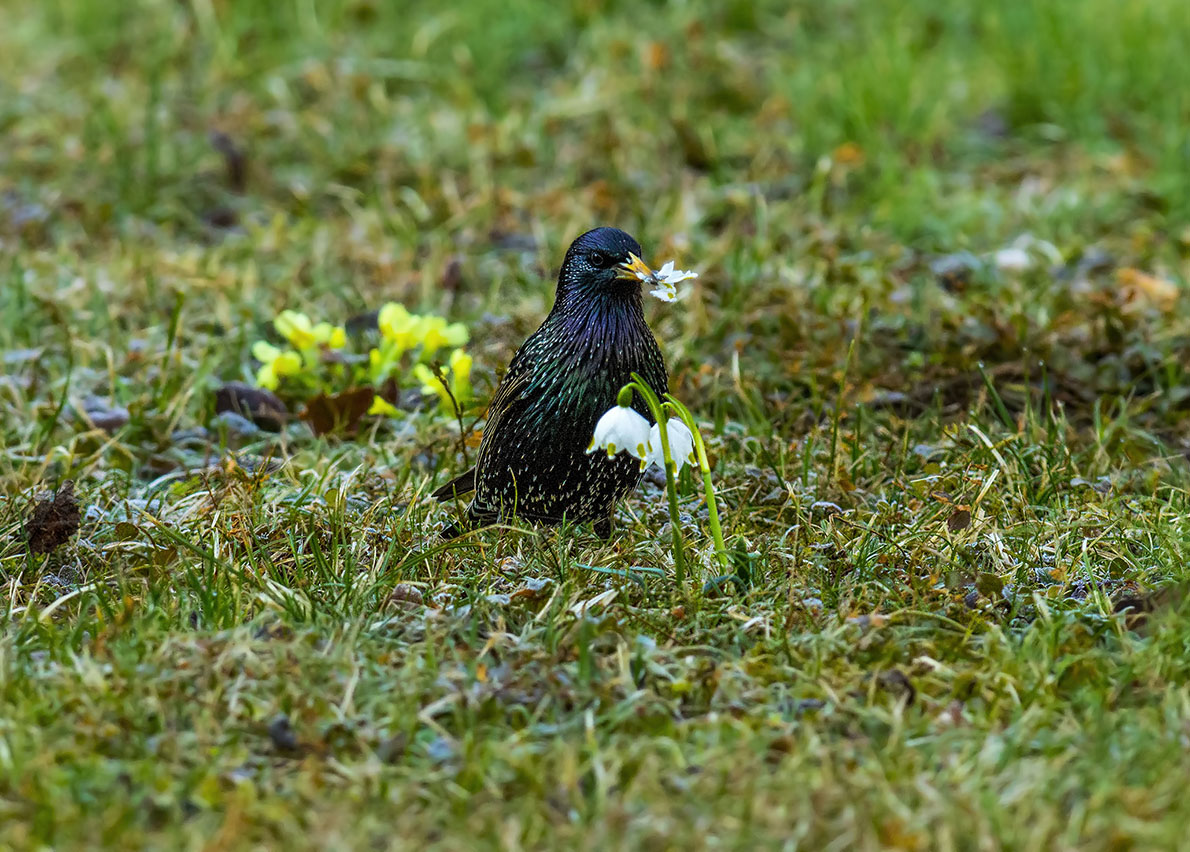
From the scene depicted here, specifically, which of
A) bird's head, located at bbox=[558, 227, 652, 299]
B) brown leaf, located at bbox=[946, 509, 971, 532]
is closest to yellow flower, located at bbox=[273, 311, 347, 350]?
bird's head, located at bbox=[558, 227, 652, 299]

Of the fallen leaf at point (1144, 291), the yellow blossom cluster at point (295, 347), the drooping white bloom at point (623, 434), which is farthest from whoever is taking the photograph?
the fallen leaf at point (1144, 291)

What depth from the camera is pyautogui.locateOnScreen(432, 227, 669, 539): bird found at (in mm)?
3639

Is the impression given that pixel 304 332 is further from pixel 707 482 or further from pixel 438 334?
pixel 707 482

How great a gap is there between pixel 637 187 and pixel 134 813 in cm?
415

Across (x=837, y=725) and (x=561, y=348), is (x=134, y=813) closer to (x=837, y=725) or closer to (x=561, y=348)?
(x=837, y=725)

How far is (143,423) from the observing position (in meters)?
4.52

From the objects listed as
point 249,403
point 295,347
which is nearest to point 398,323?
point 295,347

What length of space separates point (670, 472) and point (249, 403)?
1822mm

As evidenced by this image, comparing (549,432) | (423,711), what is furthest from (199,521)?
(423,711)

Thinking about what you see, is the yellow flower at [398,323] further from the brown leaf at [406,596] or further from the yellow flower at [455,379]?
the brown leaf at [406,596]

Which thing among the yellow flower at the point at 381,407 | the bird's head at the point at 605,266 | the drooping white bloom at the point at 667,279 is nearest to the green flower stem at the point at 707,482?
the drooping white bloom at the point at 667,279

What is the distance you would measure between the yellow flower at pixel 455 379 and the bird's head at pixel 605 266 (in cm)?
75

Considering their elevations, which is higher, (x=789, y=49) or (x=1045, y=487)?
(x=789, y=49)

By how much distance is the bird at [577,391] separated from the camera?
143 inches
